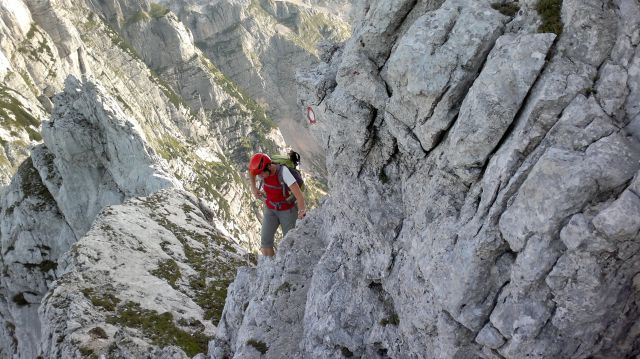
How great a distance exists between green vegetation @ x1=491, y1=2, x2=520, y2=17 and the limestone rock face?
8.7 inches

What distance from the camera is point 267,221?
63.2ft

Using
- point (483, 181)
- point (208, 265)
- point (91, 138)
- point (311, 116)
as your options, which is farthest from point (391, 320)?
point (91, 138)

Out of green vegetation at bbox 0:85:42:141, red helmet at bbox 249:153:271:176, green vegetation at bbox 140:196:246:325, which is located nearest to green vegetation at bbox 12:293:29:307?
green vegetation at bbox 140:196:246:325

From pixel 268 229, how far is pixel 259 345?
4.91m

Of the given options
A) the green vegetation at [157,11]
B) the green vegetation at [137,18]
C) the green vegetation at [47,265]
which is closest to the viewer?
the green vegetation at [47,265]

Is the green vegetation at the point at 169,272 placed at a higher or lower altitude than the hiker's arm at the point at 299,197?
lower

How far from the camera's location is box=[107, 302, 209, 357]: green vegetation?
25.6 meters

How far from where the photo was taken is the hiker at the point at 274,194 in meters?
17.0

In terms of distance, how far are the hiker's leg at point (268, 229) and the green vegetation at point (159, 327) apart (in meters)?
8.93

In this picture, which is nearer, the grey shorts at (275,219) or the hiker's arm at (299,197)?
the hiker's arm at (299,197)

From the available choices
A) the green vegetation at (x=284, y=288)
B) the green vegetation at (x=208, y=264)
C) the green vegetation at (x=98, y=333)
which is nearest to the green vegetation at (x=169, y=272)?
the green vegetation at (x=208, y=264)

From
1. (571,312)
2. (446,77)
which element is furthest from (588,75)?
(571,312)

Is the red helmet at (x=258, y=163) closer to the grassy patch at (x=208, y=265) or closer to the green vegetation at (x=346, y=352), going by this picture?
the green vegetation at (x=346, y=352)

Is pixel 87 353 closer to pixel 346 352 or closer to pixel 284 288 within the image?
pixel 284 288
